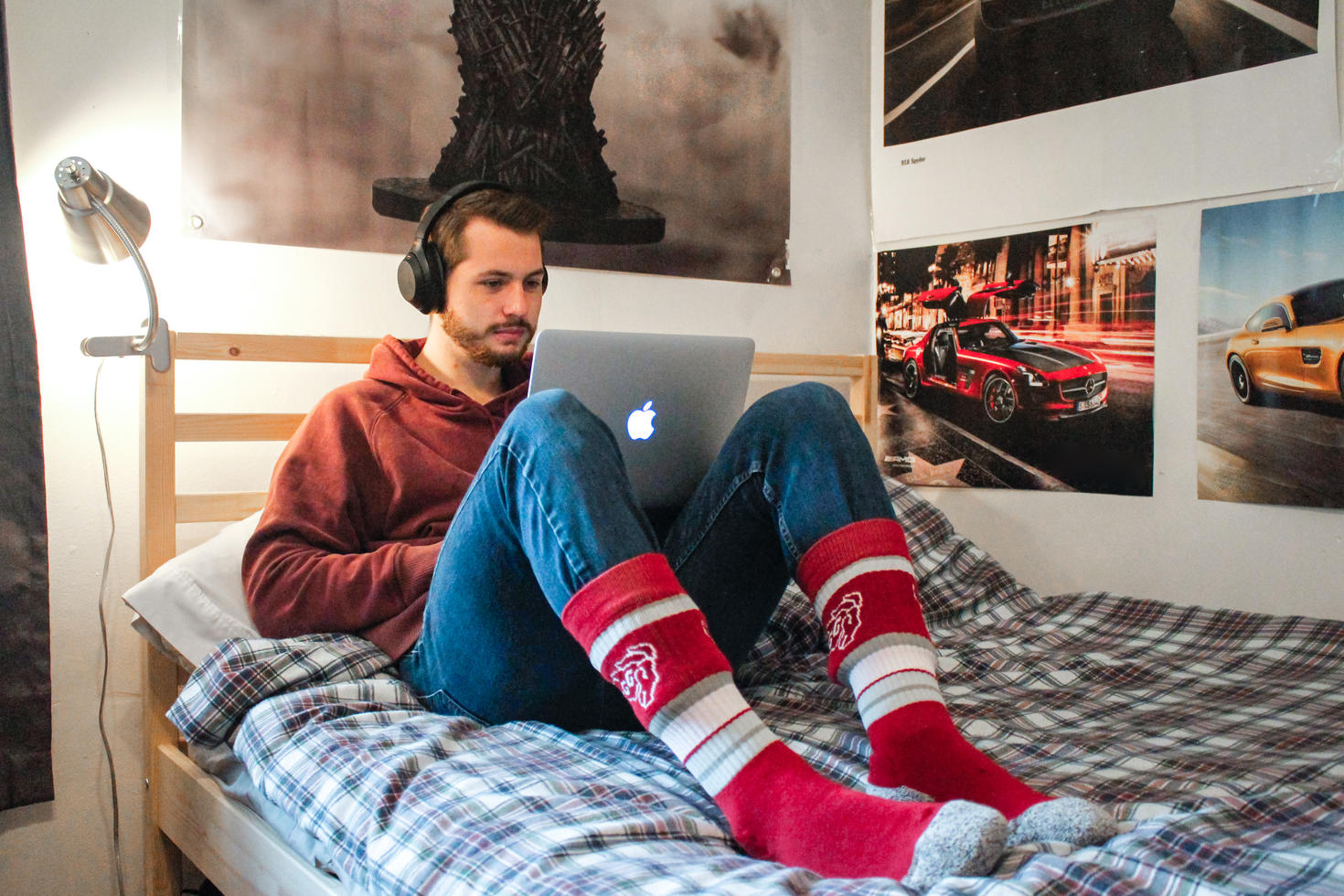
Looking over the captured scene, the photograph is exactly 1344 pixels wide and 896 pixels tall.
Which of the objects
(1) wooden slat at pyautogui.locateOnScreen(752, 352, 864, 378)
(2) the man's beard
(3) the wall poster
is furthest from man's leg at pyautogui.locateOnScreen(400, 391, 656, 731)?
(1) wooden slat at pyautogui.locateOnScreen(752, 352, 864, 378)

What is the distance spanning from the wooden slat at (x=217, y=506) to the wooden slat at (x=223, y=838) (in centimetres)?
31

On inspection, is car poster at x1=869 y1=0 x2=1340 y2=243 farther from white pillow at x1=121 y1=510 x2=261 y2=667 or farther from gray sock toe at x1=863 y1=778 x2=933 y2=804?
white pillow at x1=121 y1=510 x2=261 y2=667

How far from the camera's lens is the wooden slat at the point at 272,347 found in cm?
143

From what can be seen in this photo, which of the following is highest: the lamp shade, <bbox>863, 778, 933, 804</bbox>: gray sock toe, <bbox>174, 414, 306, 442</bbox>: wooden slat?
the lamp shade

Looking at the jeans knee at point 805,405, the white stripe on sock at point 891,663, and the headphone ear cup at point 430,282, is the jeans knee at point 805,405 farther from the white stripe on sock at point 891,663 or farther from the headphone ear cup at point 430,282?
the headphone ear cup at point 430,282

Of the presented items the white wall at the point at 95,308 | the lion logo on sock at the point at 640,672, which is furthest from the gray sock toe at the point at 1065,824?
the white wall at the point at 95,308

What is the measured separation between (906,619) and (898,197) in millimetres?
1582

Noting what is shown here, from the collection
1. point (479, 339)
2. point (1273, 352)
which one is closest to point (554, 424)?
point (479, 339)

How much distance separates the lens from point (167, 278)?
152 centimetres

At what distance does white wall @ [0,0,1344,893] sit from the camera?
143 cm

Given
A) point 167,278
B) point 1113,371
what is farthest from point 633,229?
point 1113,371

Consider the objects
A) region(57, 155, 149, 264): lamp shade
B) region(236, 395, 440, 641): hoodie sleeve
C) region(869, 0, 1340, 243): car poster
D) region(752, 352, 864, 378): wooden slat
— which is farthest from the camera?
region(752, 352, 864, 378): wooden slat

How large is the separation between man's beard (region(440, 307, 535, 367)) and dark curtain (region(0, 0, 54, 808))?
0.52m

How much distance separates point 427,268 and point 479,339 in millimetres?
118
